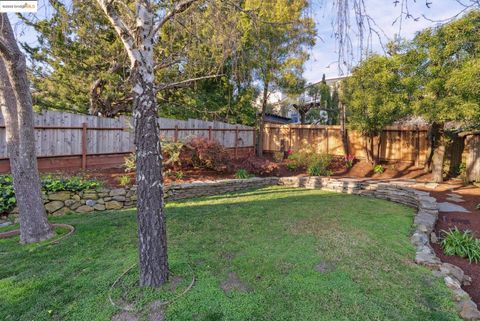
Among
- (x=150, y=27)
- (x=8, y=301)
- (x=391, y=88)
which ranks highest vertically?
(x=391, y=88)

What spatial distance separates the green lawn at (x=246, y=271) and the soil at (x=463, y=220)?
1.47 feet

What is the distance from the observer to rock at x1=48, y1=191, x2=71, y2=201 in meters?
4.86

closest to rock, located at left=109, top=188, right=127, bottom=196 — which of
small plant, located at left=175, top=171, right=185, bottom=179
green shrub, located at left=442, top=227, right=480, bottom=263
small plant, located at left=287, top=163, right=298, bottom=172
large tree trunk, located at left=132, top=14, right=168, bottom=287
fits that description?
small plant, located at left=175, top=171, right=185, bottom=179

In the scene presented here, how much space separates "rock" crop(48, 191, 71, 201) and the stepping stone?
7.22 meters

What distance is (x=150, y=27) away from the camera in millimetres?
2164

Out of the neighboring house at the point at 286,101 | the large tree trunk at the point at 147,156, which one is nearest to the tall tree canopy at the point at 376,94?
the neighboring house at the point at 286,101

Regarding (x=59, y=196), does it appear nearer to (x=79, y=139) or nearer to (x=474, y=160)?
(x=79, y=139)

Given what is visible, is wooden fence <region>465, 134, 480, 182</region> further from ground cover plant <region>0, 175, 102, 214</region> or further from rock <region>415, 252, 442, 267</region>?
ground cover plant <region>0, 175, 102, 214</region>

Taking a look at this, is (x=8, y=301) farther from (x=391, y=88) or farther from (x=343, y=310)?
(x=391, y=88)

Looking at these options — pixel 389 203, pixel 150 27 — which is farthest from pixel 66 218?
pixel 389 203

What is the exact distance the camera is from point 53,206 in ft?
15.9

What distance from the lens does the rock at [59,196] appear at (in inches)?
191

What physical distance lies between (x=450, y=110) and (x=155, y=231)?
23.0ft

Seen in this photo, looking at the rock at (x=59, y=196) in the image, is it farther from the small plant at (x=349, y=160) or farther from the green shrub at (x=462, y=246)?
the small plant at (x=349, y=160)
